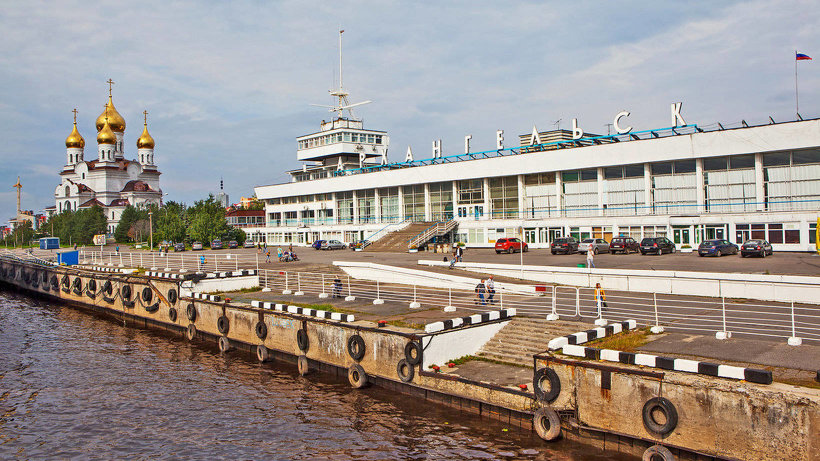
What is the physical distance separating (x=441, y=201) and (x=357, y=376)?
53156mm

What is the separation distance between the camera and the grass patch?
17203 millimetres

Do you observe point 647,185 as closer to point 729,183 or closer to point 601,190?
point 601,190

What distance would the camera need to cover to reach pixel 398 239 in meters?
66.5

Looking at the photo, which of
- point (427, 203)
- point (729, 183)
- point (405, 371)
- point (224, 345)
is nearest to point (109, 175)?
point (427, 203)

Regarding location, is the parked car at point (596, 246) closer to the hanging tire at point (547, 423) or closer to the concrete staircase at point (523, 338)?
the concrete staircase at point (523, 338)

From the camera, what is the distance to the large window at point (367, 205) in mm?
83188

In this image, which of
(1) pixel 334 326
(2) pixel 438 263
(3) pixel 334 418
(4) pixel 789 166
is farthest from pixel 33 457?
(4) pixel 789 166

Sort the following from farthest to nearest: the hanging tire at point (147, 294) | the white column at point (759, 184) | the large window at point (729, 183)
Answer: the large window at point (729, 183), the white column at point (759, 184), the hanging tire at point (147, 294)

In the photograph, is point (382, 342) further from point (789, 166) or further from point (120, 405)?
point (789, 166)

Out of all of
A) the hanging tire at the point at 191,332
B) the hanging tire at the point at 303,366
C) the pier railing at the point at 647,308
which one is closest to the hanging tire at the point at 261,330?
the hanging tire at the point at 303,366

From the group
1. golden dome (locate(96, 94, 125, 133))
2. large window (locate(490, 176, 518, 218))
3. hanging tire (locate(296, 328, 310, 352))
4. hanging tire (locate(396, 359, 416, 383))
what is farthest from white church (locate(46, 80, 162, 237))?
hanging tire (locate(396, 359, 416, 383))

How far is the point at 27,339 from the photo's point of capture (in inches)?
1314

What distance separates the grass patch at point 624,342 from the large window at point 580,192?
42188mm

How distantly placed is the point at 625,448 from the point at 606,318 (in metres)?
8.31
